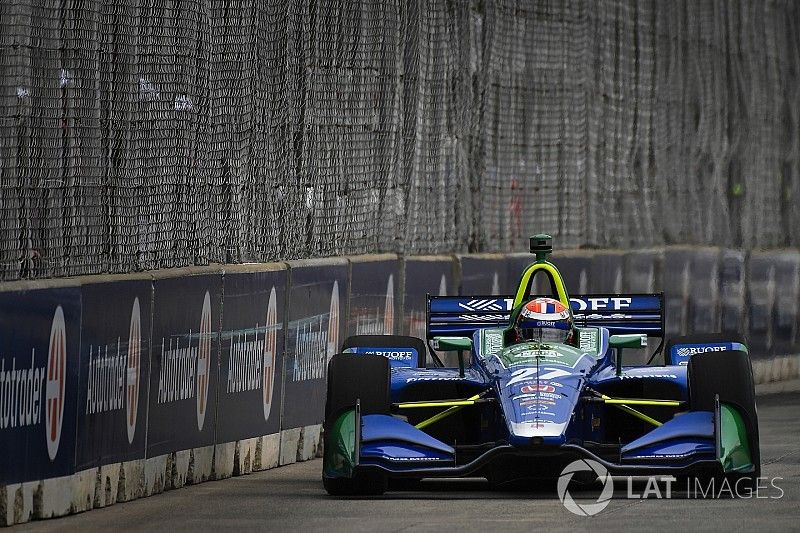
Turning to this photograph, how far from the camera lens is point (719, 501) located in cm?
1212

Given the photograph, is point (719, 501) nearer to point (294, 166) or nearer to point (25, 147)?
point (25, 147)

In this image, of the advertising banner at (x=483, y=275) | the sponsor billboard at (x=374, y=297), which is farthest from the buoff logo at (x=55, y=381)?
the advertising banner at (x=483, y=275)

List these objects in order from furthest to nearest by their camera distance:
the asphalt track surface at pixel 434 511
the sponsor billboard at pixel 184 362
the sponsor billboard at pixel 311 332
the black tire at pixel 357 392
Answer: the sponsor billboard at pixel 311 332
the sponsor billboard at pixel 184 362
the black tire at pixel 357 392
the asphalt track surface at pixel 434 511

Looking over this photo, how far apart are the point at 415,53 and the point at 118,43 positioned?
6794 millimetres

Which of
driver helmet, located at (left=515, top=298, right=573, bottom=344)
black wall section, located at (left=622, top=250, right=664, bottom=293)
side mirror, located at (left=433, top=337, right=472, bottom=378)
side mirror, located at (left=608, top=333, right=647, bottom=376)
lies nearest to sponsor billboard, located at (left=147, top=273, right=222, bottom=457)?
side mirror, located at (left=433, top=337, right=472, bottom=378)

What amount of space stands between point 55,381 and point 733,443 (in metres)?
3.90

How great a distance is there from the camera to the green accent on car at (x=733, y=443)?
489 inches

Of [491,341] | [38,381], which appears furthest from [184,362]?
[38,381]

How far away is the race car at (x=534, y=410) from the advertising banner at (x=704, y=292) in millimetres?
11038

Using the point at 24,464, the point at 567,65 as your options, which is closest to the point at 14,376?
the point at 24,464

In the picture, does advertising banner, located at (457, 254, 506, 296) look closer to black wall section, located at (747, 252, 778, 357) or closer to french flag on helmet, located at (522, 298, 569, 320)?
french flag on helmet, located at (522, 298, 569, 320)

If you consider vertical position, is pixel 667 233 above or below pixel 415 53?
below

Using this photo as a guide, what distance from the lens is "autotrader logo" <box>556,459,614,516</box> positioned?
38.4 ft

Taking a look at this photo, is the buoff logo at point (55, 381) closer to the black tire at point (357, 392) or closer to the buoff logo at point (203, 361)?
the black tire at point (357, 392)
